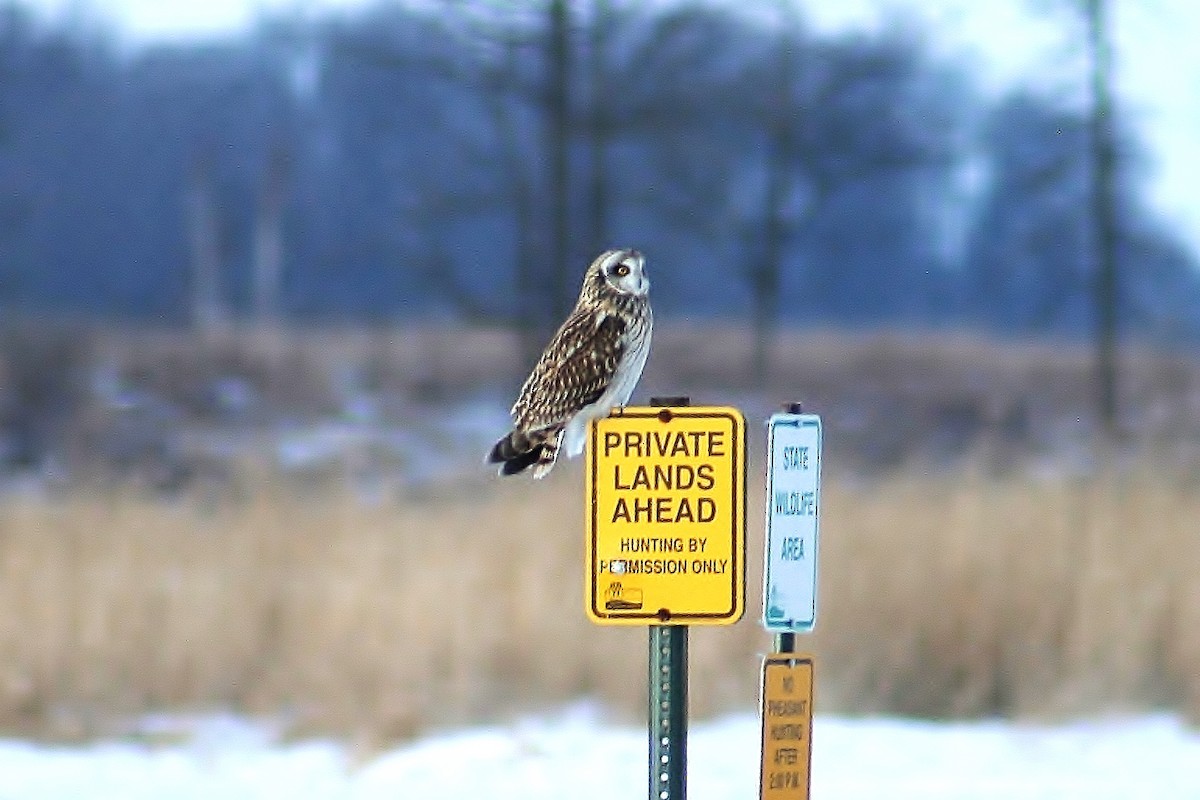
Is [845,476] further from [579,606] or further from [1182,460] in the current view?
[579,606]

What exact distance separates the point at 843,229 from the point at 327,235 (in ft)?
31.5

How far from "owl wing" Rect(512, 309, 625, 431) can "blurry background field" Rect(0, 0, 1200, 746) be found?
2.94 metres

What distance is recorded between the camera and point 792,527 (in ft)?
10.7

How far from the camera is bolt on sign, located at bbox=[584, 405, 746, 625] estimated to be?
3307 mm

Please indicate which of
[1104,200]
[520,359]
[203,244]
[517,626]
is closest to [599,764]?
[517,626]

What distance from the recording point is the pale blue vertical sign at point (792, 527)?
129 inches

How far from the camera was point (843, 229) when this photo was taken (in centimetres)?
2608

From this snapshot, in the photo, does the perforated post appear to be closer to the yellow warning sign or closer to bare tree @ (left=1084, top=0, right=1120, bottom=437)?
the yellow warning sign

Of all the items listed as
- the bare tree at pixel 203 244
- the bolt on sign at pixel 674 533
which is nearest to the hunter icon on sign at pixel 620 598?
the bolt on sign at pixel 674 533

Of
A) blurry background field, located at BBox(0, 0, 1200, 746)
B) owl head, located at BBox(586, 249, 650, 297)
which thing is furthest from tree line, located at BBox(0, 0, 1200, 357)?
owl head, located at BBox(586, 249, 650, 297)

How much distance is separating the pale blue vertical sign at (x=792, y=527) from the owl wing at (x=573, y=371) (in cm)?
43

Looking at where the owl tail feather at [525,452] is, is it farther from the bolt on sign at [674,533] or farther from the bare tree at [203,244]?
the bare tree at [203,244]

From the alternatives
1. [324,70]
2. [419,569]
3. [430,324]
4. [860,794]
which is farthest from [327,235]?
[860,794]

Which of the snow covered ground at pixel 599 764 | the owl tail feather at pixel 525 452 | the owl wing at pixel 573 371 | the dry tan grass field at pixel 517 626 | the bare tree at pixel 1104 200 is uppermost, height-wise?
the bare tree at pixel 1104 200
